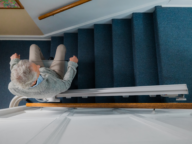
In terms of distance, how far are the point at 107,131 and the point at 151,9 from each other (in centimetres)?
239

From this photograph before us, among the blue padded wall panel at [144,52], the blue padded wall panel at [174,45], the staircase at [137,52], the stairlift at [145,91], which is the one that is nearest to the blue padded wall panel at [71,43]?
the staircase at [137,52]

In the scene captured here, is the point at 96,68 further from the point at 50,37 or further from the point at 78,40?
the point at 50,37

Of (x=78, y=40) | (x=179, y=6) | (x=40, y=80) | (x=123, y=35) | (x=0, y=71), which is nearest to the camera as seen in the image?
(x=40, y=80)

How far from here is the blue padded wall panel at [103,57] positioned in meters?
2.51

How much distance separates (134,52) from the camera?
7.70 ft

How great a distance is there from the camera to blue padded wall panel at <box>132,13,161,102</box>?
2.17 meters

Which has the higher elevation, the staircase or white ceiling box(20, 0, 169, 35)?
white ceiling box(20, 0, 169, 35)

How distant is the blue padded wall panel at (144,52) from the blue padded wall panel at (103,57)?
19.8 inches

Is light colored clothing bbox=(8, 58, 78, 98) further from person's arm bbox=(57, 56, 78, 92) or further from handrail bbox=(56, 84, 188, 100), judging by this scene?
handrail bbox=(56, 84, 188, 100)

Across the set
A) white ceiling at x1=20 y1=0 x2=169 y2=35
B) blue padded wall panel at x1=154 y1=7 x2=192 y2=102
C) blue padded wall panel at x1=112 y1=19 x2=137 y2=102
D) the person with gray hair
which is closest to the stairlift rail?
the person with gray hair

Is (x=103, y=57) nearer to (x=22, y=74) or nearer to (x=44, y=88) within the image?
(x=44, y=88)

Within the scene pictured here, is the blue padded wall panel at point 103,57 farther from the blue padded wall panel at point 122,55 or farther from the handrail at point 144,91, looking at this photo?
the handrail at point 144,91

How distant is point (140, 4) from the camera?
2.25 m

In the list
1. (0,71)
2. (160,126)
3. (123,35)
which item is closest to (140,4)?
(123,35)
